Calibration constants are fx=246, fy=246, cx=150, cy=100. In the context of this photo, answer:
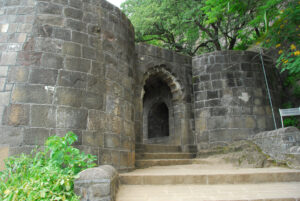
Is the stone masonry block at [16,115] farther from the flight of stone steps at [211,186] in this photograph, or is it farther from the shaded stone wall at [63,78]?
the flight of stone steps at [211,186]

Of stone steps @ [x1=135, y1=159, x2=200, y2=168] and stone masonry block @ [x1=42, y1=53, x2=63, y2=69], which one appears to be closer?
stone masonry block @ [x1=42, y1=53, x2=63, y2=69]

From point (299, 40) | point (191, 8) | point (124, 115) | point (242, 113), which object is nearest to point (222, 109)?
point (242, 113)

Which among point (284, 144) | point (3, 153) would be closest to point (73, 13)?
point (3, 153)

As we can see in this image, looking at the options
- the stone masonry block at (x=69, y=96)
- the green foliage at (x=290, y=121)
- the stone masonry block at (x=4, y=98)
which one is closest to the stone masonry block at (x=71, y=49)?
the stone masonry block at (x=69, y=96)

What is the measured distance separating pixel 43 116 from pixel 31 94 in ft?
1.40

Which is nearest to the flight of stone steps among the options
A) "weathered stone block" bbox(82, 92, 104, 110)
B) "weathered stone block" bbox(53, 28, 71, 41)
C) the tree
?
"weathered stone block" bbox(82, 92, 104, 110)

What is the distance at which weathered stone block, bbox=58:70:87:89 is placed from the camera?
439 centimetres

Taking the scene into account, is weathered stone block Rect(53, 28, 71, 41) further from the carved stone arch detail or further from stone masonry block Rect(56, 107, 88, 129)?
the carved stone arch detail

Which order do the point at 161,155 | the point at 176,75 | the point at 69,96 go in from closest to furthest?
the point at 69,96
the point at 161,155
the point at 176,75

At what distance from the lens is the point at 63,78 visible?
4.40 m

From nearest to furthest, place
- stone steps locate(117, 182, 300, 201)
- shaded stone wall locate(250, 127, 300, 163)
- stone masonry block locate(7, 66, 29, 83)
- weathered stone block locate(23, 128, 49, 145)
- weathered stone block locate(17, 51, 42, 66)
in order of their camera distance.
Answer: stone steps locate(117, 182, 300, 201), weathered stone block locate(23, 128, 49, 145), stone masonry block locate(7, 66, 29, 83), weathered stone block locate(17, 51, 42, 66), shaded stone wall locate(250, 127, 300, 163)

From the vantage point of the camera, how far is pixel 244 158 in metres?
6.21

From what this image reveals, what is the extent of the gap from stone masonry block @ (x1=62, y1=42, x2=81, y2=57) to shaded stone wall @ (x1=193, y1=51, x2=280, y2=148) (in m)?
4.75

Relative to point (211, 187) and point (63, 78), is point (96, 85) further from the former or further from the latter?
point (211, 187)
